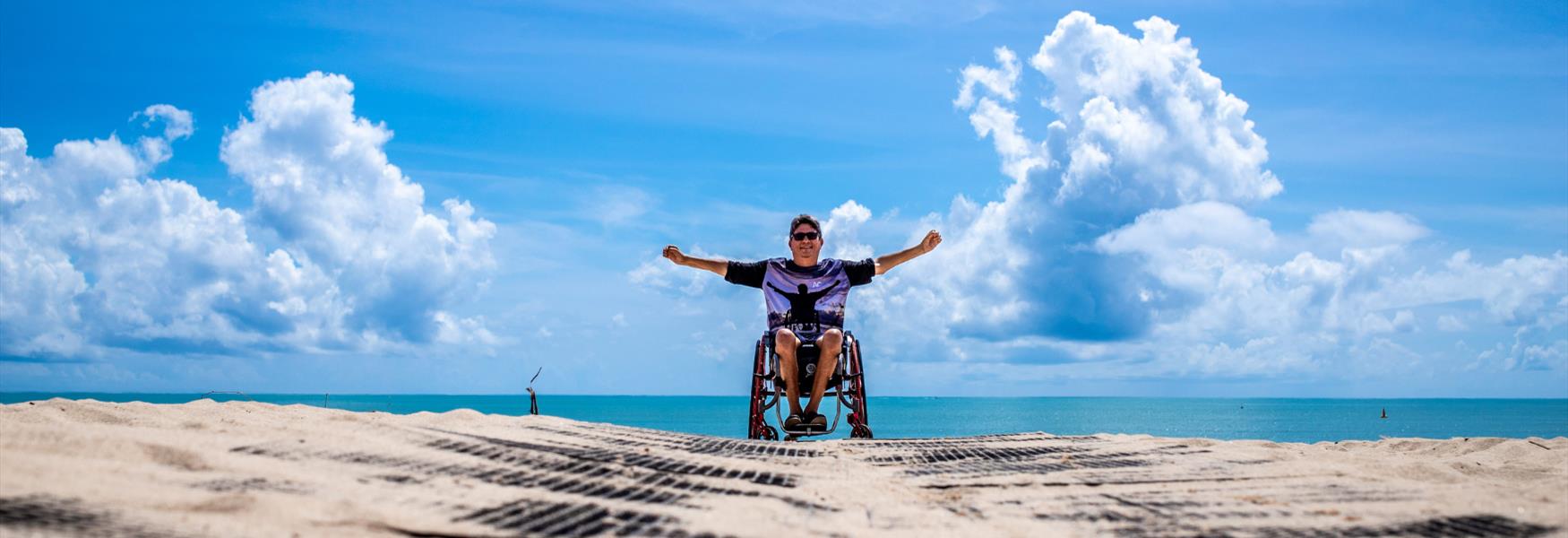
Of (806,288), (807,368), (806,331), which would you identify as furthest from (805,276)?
(807,368)

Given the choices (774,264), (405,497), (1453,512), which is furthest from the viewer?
(774,264)

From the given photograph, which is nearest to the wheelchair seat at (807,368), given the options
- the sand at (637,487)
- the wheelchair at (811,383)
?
the wheelchair at (811,383)

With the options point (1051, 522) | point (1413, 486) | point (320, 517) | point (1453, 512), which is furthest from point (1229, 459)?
point (320, 517)

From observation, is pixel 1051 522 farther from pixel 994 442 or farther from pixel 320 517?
Result: pixel 994 442

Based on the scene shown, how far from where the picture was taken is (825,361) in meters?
8.07

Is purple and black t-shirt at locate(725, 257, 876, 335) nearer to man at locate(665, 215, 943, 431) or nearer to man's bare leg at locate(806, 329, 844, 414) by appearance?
man at locate(665, 215, 943, 431)

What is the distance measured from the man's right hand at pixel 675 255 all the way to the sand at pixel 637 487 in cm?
352

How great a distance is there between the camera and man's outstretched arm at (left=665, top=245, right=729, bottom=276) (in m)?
Result: 9.05

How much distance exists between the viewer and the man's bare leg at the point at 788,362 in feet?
26.6

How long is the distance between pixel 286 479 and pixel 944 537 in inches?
82.5

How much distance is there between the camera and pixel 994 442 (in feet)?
21.6

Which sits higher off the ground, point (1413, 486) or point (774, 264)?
point (774, 264)

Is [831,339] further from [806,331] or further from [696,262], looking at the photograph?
[696,262]

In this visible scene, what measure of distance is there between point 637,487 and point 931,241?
553 cm
